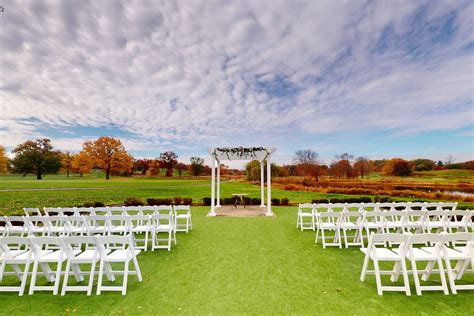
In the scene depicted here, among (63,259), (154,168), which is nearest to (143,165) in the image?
(154,168)

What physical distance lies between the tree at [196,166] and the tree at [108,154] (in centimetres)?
1611

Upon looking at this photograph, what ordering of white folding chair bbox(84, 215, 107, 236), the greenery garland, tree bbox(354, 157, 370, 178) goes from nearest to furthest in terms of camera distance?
white folding chair bbox(84, 215, 107, 236) < the greenery garland < tree bbox(354, 157, 370, 178)

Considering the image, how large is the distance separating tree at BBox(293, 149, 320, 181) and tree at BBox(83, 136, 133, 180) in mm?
28658

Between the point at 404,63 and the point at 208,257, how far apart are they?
15.9 meters

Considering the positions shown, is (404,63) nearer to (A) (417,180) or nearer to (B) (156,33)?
(B) (156,33)

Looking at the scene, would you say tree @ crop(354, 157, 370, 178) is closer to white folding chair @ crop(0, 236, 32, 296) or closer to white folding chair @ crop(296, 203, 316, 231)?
white folding chair @ crop(296, 203, 316, 231)

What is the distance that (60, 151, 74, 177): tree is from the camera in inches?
1387

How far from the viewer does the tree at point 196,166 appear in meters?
51.1

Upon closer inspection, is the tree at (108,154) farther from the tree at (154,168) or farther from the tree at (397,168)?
the tree at (397,168)

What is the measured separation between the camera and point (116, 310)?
116 inches

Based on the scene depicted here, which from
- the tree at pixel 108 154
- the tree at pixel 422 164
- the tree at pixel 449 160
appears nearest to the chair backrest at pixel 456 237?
the tree at pixel 449 160

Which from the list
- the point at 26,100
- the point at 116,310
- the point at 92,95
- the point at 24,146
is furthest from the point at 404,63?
the point at 24,146

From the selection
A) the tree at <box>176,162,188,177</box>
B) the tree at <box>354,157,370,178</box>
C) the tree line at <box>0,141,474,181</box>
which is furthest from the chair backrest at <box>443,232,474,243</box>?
the tree at <box>176,162,188,177</box>

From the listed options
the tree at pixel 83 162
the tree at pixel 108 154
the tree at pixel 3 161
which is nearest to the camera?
the tree at pixel 3 161
